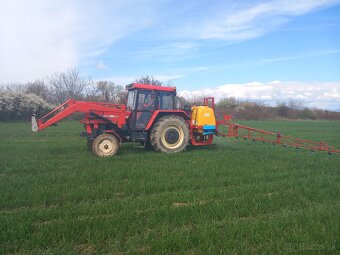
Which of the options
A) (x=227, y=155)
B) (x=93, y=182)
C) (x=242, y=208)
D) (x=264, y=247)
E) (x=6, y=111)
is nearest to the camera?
(x=264, y=247)

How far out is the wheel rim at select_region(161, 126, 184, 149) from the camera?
12586 mm

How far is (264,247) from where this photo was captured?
457 cm

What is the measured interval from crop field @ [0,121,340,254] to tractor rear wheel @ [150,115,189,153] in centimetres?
191

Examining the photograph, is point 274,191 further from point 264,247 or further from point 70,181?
point 70,181

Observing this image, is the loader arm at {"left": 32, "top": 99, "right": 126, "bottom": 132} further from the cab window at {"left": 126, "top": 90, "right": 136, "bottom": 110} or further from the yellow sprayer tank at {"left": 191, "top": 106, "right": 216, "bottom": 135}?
the yellow sprayer tank at {"left": 191, "top": 106, "right": 216, "bottom": 135}

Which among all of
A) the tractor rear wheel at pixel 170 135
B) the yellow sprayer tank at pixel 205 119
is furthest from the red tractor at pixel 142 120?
the yellow sprayer tank at pixel 205 119

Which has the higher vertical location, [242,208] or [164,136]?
[164,136]

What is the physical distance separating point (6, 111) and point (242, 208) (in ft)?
129

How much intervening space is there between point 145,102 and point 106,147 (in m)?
2.21

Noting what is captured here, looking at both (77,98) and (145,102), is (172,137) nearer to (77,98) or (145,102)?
(145,102)

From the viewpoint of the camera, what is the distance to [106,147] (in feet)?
39.0

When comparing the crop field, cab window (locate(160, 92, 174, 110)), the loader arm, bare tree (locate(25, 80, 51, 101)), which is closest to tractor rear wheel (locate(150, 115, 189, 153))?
cab window (locate(160, 92, 174, 110))

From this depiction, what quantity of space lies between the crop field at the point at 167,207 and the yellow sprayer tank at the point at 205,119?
2700mm

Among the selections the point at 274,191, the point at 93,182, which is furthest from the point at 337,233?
the point at 93,182
